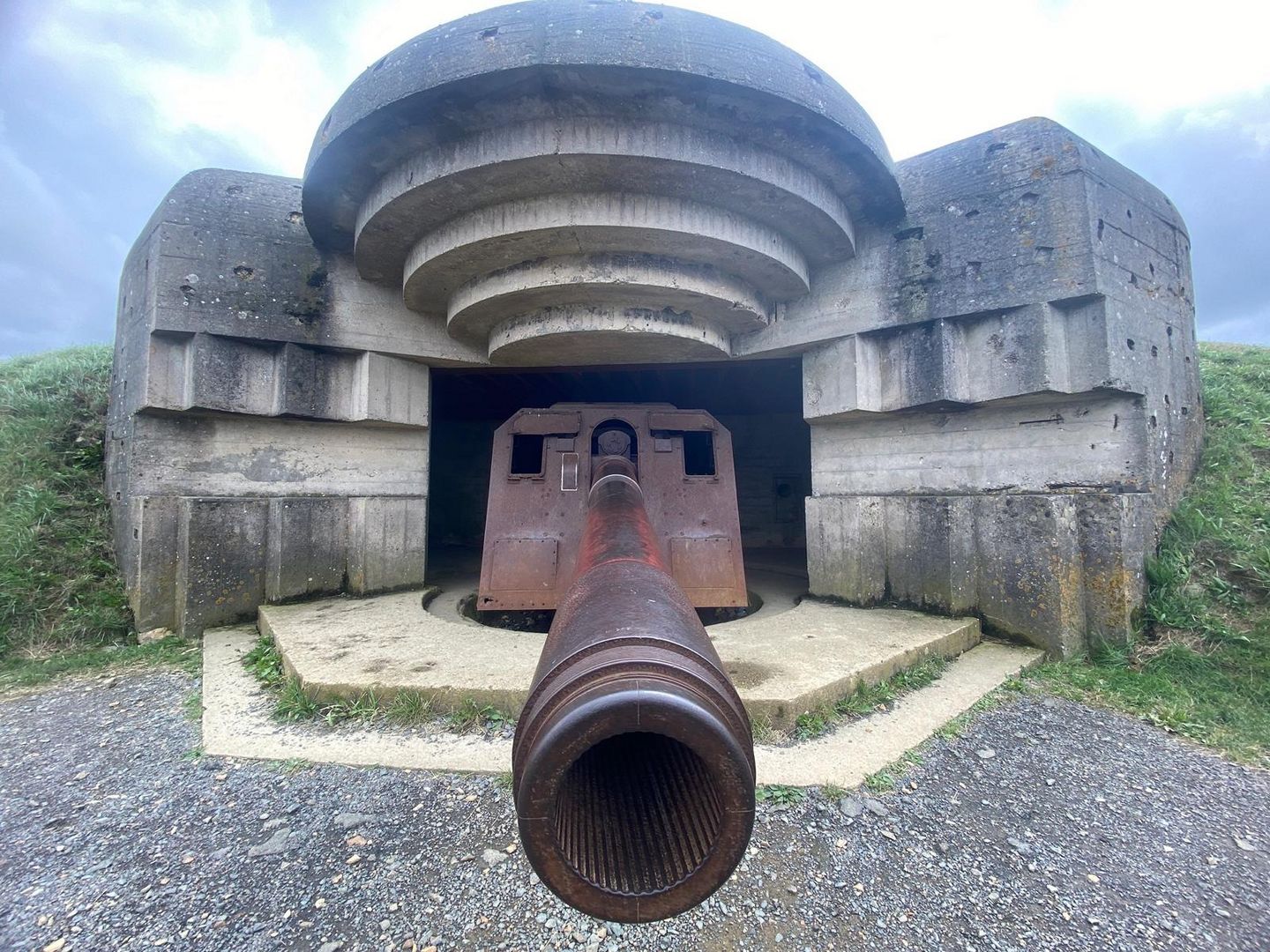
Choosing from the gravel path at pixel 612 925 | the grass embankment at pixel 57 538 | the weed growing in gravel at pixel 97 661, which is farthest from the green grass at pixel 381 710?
the grass embankment at pixel 57 538

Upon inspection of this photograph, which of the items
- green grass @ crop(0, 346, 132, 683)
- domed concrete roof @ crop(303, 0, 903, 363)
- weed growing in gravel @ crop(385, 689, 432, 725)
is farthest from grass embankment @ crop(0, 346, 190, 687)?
domed concrete roof @ crop(303, 0, 903, 363)

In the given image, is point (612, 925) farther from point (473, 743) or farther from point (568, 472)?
point (568, 472)

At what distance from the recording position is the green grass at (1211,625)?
8.91 feet

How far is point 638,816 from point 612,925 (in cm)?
77

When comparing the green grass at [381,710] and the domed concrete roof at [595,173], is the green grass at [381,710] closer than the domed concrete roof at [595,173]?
Yes

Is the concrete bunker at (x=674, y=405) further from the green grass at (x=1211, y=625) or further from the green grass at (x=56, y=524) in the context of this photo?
the green grass at (x=1211, y=625)

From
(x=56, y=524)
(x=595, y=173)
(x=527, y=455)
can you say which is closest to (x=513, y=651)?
(x=595, y=173)

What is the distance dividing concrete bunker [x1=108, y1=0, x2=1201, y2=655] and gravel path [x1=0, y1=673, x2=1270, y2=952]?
1.71 m

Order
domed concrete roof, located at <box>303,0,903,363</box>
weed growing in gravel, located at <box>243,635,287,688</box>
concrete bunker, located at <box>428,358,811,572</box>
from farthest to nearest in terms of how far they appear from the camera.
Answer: concrete bunker, located at <box>428,358,811,572</box>, weed growing in gravel, located at <box>243,635,287,688</box>, domed concrete roof, located at <box>303,0,903,363</box>

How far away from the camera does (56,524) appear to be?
15.0ft

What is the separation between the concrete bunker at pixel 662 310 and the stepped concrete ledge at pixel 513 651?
2.03 ft

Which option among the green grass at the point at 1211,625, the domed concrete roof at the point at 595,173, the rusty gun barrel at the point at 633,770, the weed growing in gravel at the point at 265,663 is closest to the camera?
the rusty gun barrel at the point at 633,770

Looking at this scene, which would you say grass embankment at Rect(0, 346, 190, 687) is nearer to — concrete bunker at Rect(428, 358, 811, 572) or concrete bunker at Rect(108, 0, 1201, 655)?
concrete bunker at Rect(108, 0, 1201, 655)

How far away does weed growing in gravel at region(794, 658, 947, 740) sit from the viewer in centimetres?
244
